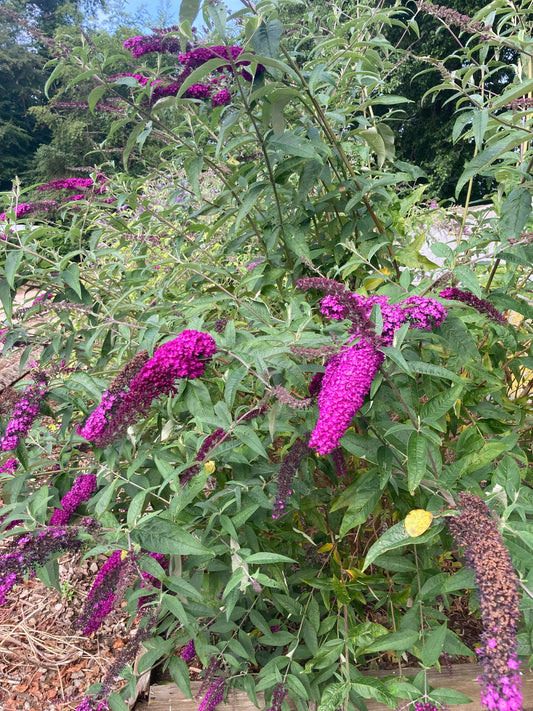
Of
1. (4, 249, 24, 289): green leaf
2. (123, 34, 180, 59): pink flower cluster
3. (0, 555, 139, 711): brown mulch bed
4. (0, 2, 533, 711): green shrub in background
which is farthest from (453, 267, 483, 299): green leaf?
(0, 555, 139, 711): brown mulch bed

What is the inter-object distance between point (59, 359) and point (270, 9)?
159 cm

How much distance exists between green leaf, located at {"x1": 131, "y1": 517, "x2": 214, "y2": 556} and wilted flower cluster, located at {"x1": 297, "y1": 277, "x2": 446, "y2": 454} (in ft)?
1.23

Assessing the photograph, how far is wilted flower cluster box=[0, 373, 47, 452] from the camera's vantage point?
4.42 ft

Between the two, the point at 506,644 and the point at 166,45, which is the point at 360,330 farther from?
the point at 166,45

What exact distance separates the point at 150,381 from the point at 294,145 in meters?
0.86

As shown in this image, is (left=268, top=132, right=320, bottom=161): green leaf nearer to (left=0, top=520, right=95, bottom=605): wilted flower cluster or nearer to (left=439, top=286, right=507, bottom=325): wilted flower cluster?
(left=439, top=286, right=507, bottom=325): wilted flower cluster

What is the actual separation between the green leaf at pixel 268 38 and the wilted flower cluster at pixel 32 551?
1.41 m

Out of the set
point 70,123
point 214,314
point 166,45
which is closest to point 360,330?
point 214,314

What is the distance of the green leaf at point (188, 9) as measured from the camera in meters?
1.36

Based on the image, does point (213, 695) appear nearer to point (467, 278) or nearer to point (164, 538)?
point (164, 538)

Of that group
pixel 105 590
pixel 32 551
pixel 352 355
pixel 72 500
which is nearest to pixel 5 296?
pixel 72 500

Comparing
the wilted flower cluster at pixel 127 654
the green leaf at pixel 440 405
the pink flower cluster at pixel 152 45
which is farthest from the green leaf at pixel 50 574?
the pink flower cluster at pixel 152 45

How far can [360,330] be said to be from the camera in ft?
3.14

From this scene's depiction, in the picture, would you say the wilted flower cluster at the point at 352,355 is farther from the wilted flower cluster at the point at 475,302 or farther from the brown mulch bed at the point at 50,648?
the brown mulch bed at the point at 50,648
